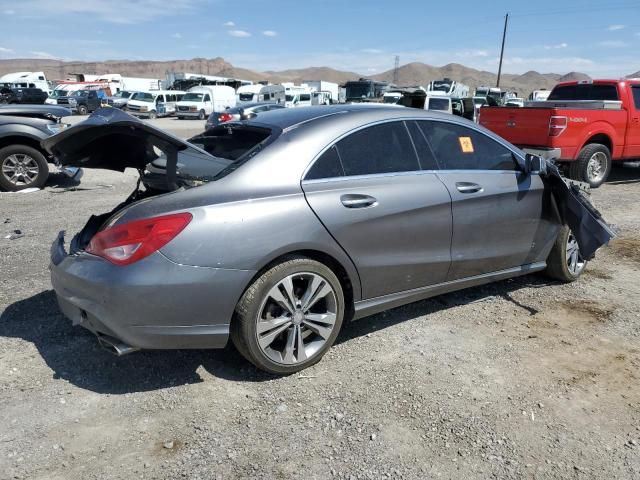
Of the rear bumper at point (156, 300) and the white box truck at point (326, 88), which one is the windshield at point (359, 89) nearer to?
the white box truck at point (326, 88)

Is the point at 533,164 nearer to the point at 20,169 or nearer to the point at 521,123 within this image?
the point at 521,123

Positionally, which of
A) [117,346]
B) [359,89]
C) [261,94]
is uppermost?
[359,89]

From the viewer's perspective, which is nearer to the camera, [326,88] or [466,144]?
[466,144]

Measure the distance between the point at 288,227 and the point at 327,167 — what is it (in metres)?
0.53

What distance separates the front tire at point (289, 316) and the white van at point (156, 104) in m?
39.8

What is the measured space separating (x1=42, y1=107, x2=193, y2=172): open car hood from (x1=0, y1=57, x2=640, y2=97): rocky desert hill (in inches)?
5459

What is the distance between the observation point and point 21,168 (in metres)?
8.71

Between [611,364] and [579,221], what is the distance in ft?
4.11

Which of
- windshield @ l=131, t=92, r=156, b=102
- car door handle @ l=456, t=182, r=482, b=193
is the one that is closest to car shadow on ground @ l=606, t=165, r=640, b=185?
car door handle @ l=456, t=182, r=482, b=193

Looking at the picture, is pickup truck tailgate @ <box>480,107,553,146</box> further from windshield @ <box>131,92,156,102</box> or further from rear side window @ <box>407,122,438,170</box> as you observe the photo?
windshield @ <box>131,92,156,102</box>

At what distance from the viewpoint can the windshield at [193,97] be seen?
1559 inches

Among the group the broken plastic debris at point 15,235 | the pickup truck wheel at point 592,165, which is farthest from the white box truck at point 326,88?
the broken plastic debris at point 15,235

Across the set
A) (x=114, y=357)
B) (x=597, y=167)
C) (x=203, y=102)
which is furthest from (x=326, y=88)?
(x=114, y=357)

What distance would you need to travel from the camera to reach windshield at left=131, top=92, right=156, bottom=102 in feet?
→ 136
